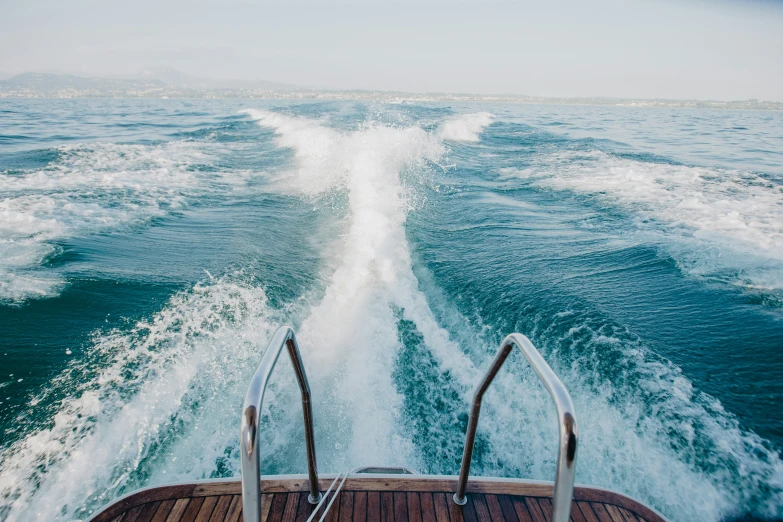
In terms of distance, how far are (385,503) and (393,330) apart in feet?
A: 9.72

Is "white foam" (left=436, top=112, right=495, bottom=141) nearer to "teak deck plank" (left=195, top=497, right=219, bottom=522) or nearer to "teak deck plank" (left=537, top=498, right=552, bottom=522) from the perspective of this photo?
"teak deck plank" (left=537, top=498, right=552, bottom=522)

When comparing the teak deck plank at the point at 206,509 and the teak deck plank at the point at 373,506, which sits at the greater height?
the teak deck plank at the point at 373,506

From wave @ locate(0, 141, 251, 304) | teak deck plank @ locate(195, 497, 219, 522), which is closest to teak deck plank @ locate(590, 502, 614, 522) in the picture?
teak deck plank @ locate(195, 497, 219, 522)

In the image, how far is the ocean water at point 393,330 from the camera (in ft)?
12.1

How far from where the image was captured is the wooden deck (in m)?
2.44

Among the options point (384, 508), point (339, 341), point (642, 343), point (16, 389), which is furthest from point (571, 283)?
point (16, 389)

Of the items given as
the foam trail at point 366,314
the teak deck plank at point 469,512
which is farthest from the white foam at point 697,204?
the teak deck plank at point 469,512

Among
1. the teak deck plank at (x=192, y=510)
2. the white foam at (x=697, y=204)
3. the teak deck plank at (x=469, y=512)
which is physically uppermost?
the white foam at (x=697, y=204)

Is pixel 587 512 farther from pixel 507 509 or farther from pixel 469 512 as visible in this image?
pixel 469 512

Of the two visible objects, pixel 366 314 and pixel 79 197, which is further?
pixel 79 197

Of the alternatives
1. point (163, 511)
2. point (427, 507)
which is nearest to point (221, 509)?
point (163, 511)

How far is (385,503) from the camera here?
→ 2520mm

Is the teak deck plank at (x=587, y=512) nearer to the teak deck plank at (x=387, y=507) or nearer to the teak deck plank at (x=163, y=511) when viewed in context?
the teak deck plank at (x=387, y=507)

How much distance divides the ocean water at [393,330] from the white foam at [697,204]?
8 centimetres
